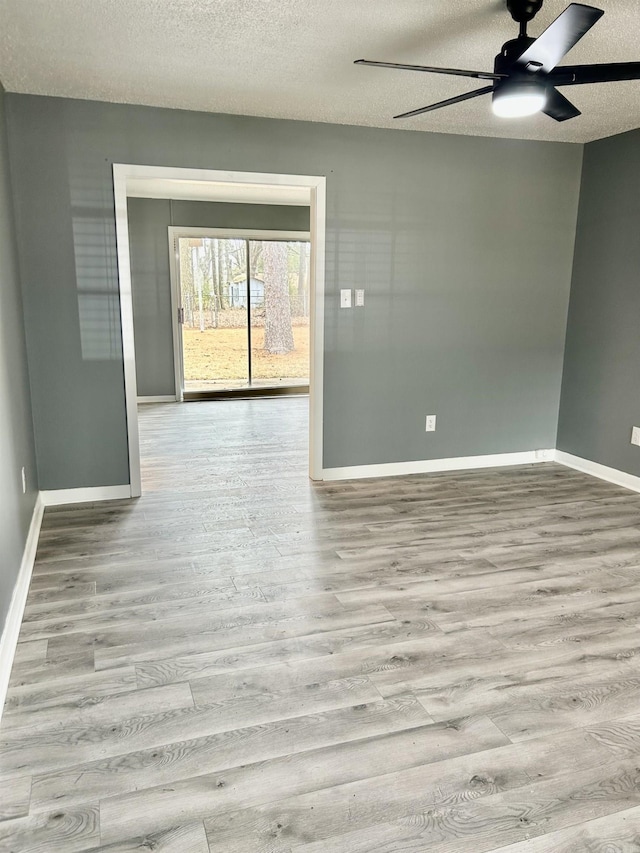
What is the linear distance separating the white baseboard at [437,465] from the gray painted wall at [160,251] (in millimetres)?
4073

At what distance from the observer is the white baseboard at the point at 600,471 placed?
14.2 ft

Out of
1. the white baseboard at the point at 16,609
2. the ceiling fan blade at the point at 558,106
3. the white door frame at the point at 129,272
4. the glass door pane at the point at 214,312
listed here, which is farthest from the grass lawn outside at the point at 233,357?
the ceiling fan blade at the point at 558,106

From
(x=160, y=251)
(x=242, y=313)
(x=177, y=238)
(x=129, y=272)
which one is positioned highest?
(x=177, y=238)

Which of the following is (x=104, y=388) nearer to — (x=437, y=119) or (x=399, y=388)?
(x=399, y=388)

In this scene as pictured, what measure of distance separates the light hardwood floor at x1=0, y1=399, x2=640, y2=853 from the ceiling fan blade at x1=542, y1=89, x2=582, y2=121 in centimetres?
210

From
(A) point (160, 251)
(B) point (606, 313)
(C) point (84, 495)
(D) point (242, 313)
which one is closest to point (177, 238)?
(A) point (160, 251)

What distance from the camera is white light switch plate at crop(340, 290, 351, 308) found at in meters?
4.25

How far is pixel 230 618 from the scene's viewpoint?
2557 millimetres

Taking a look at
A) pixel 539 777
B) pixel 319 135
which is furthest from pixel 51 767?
pixel 319 135

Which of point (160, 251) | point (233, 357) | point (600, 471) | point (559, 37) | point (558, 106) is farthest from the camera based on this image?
point (233, 357)

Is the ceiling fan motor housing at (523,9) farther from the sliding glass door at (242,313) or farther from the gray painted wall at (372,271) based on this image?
the sliding glass door at (242,313)

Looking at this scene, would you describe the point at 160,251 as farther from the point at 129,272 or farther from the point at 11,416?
the point at 11,416

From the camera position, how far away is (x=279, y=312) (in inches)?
326

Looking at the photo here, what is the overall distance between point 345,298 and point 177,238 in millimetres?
4119
